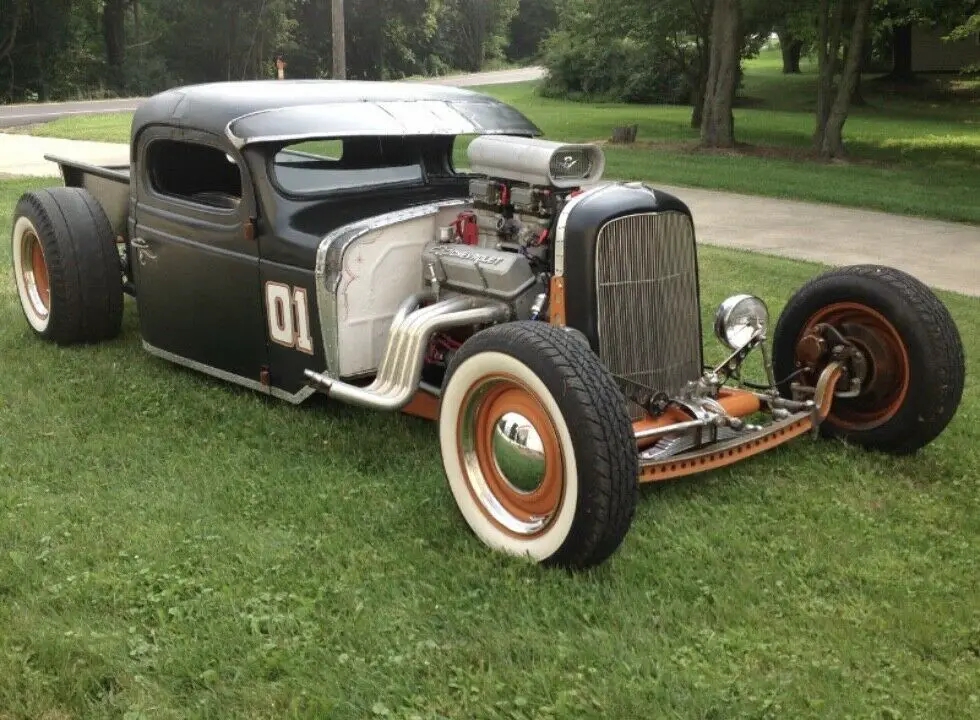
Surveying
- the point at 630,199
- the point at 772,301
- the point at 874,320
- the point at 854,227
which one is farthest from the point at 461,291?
the point at 854,227

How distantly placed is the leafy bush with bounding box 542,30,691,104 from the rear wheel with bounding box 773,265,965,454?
1145 inches

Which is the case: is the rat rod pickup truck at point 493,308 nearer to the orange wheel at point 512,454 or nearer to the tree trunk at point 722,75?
the orange wheel at point 512,454

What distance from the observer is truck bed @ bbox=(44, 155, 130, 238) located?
20.3 feet

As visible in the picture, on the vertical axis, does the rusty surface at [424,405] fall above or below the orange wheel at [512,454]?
below

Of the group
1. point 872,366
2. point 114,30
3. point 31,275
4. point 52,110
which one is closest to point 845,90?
point 872,366

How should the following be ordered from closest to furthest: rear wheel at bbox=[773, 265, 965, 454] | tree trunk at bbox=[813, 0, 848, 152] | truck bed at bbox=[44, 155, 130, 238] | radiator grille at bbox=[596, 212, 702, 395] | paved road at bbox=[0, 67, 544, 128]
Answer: radiator grille at bbox=[596, 212, 702, 395] → rear wheel at bbox=[773, 265, 965, 454] → truck bed at bbox=[44, 155, 130, 238] → tree trunk at bbox=[813, 0, 848, 152] → paved road at bbox=[0, 67, 544, 128]

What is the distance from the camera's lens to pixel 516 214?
4.37m

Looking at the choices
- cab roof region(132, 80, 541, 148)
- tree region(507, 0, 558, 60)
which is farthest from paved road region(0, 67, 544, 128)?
tree region(507, 0, 558, 60)

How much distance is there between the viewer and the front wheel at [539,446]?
3.28 m

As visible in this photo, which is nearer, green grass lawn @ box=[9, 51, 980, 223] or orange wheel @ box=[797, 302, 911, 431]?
orange wheel @ box=[797, 302, 911, 431]

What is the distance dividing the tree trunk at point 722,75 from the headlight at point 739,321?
1475cm

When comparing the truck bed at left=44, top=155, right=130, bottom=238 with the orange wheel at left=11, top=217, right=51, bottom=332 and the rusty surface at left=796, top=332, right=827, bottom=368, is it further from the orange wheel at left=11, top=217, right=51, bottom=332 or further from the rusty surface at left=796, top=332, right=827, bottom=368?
the rusty surface at left=796, top=332, right=827, bottom=368

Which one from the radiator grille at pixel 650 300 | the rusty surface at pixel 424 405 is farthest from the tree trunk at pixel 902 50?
the rusty surface at pixel 424 405

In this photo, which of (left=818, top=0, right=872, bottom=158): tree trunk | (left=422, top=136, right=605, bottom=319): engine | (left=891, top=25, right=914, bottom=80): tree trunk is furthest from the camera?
(left=891, top=25, right=914, bottom=80): tree trunk
